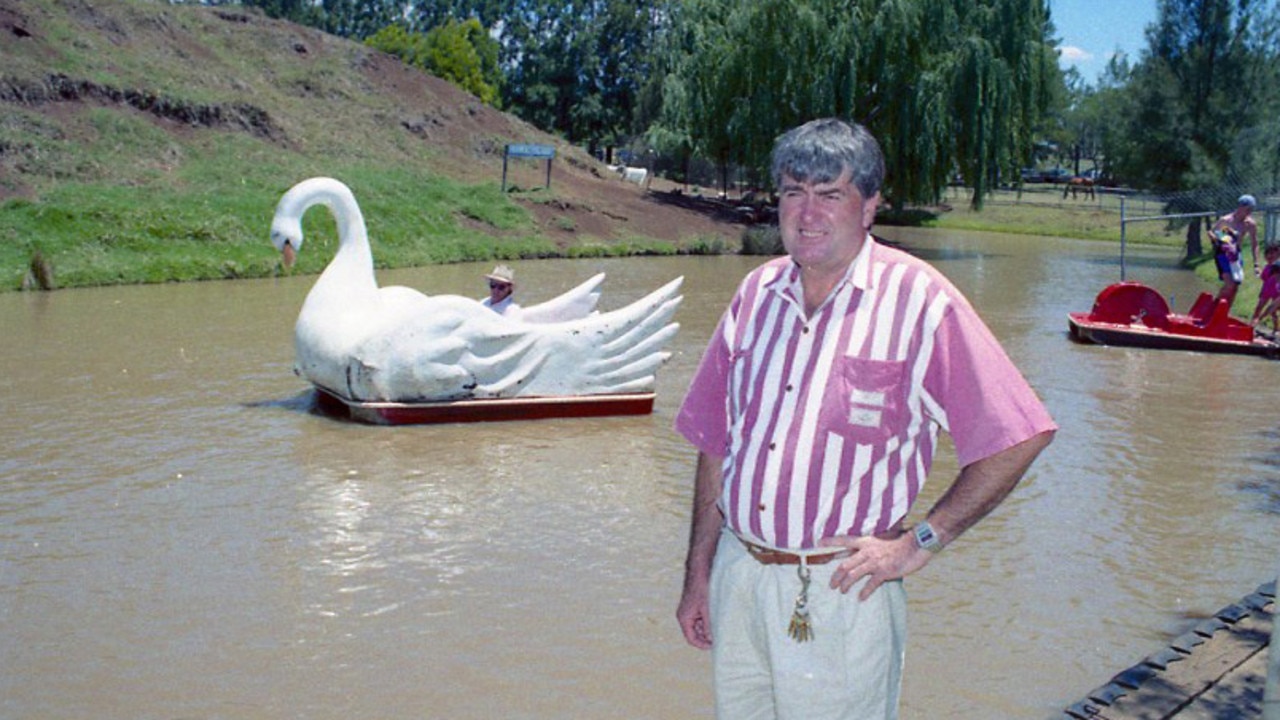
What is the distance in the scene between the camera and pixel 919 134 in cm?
3073

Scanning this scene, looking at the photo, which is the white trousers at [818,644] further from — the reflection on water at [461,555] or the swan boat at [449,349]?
the swan boat at [449,349]

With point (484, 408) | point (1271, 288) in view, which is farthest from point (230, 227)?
point (1271, 288)

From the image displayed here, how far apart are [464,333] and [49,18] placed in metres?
25.8

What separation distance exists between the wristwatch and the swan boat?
22.9ft

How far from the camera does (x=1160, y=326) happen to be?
49.2ft

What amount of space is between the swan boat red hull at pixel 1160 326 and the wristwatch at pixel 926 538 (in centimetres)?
1299

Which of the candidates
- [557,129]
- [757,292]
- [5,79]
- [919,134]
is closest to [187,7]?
[5,79]

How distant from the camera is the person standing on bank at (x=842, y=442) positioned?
2664 mm

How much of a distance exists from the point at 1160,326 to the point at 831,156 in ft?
44.4

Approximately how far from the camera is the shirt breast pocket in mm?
2682

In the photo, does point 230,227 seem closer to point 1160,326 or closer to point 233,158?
point 233,158

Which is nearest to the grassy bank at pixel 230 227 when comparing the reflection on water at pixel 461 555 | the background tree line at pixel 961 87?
the background tree line at pixel 961 87

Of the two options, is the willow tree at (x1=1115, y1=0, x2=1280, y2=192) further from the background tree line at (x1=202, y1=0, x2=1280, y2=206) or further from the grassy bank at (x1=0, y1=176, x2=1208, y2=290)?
the grassy bank at (x1=0, y1=176, x2=1208, y2=290)

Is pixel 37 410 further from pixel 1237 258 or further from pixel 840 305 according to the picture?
pixel 1237 258
